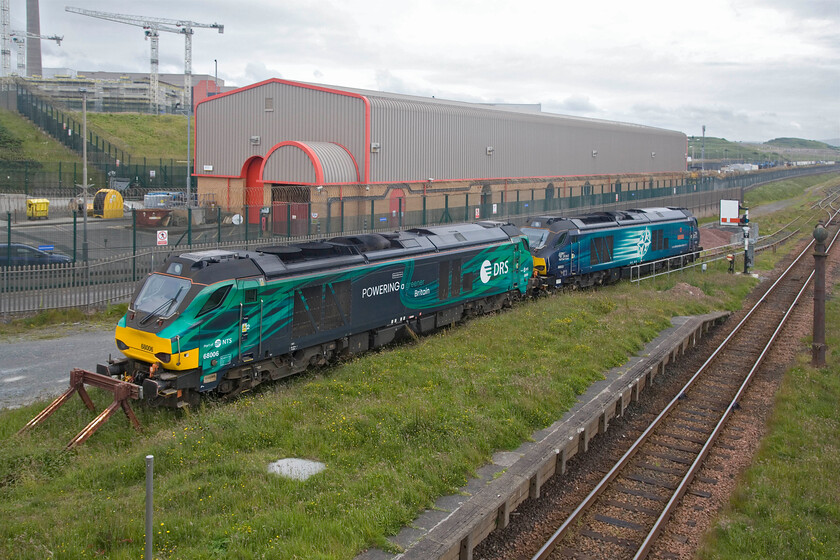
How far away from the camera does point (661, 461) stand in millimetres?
14188

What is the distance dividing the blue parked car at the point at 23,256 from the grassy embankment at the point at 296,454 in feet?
38.1

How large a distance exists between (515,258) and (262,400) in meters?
13.3

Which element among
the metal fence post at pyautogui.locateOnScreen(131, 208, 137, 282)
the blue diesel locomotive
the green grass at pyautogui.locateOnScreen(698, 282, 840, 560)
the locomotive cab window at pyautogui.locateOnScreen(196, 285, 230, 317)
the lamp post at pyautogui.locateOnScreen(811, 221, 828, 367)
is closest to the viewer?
the green grass at pyautogui.locateOnScreen(698, 282, 840, 560)

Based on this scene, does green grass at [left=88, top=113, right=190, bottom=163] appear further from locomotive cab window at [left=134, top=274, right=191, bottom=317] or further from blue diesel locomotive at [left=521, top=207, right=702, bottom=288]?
locomotive cab window at [left=134, top=274, right=191, bottom=317]

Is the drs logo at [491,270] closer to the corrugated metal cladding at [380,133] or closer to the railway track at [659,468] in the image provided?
the railway track at [659,468]

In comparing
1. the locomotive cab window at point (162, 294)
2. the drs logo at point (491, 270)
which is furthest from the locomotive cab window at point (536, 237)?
the locomotive cab window at point (162, 294)

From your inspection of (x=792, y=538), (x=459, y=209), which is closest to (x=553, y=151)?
(x=459, y=209)

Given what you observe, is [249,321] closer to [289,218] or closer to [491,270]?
[491,270]

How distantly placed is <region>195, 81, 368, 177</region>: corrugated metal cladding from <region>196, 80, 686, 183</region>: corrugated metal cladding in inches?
2.1

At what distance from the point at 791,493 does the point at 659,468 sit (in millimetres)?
2438

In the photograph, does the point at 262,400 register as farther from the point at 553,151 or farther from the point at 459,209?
the point at 553,151

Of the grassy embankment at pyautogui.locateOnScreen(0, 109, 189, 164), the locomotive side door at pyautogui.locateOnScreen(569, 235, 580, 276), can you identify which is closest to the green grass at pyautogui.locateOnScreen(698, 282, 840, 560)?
the locomotive side door at pyautogui.locateOnScreen(569, 235, 580, 276)

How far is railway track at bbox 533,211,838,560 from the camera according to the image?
10.9 metres

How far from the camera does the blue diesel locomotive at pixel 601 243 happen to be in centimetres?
2806
